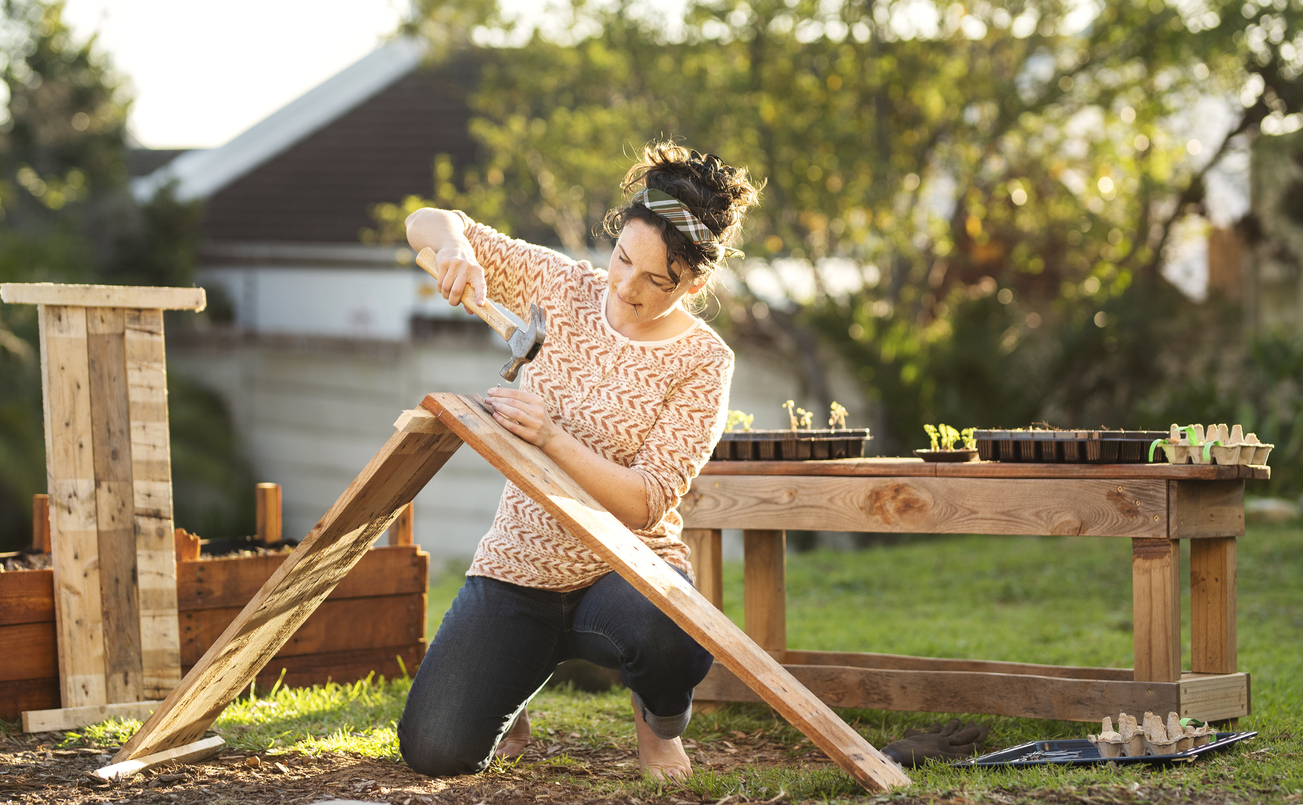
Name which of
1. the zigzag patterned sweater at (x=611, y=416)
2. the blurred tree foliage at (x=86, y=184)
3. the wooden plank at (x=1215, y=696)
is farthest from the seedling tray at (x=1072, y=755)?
the blurred tree foliage at (x=86, y=184)

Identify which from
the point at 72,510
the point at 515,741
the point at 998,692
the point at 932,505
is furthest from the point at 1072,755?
the point at 72,510

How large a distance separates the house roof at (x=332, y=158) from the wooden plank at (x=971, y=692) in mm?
Answer: 12095

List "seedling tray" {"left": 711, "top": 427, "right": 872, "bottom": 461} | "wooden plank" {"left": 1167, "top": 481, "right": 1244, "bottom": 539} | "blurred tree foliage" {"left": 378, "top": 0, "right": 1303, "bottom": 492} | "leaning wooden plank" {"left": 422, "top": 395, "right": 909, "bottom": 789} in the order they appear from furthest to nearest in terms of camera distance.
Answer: "blurred tree foliage" {"left": 378, "top": 0, "right": 1303, "bottom": 492}, "seedling tray" {"left": 711, "top": 427, "right": 872, "bottom": 461}, "wooden plank" {"left": 1167, "top": 481, "right": 1244, "bottom": 539}, "leaning wooden plank" {"left": 422, "top": 395, "right": 909, "bottom": 789}

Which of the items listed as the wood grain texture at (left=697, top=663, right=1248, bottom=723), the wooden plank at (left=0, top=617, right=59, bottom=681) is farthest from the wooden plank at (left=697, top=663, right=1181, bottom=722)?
the wooden plank at (left=0, top=617, right=59, bottom=681)

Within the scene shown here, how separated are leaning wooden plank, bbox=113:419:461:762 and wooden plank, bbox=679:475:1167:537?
1205mm

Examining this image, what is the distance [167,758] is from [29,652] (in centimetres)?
80

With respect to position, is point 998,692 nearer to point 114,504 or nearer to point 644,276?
point 644,276

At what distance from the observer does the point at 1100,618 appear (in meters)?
6.46

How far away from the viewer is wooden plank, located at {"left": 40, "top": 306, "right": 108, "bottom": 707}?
3.81 m

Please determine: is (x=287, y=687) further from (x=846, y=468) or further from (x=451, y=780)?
(x=846, y=468)

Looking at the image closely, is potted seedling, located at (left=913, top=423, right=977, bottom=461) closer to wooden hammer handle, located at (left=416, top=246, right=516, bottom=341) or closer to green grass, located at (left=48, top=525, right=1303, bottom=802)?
green grass, located at (left=48, top=525, right=1303, bottom=802)

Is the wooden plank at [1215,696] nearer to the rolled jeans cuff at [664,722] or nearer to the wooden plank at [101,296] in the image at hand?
the rolled jeans cuff at [664,722]

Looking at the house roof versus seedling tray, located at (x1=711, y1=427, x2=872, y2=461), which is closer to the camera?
seedling tray, located at (x1=711, y1=427, x2=872, y2=461)

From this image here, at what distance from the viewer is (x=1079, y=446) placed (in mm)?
3662
